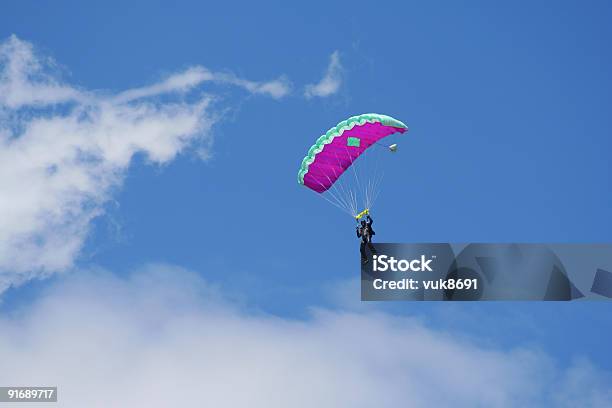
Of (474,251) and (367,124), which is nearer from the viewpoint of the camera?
(367,124)

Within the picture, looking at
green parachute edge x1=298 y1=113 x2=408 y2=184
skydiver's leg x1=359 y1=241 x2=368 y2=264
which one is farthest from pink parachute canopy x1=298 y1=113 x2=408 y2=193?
skydiver's leg x1=359 y1=241 x2=368 y2=264

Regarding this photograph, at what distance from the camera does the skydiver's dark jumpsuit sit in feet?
124

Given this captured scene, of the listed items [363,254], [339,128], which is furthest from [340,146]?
[363,254]

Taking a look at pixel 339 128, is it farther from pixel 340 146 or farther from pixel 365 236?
pixel 365 236

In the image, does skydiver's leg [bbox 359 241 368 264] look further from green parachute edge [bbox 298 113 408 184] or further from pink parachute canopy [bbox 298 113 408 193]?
green parachute edge [bbox 298 113 408 184]

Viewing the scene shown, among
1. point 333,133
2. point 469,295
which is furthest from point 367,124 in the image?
point 469,295

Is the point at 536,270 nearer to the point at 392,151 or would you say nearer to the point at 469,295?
the point at 469,295

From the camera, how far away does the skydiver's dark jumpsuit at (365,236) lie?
37.8m

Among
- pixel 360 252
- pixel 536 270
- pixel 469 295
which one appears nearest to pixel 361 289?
pixel 360 252

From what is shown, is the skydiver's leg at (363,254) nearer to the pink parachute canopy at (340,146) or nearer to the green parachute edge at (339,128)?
the pink parachute canopy at (340,146)

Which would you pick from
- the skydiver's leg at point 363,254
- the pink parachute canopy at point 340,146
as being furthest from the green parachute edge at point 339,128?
the skydiver's leg at point 363,254

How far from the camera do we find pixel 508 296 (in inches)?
1531

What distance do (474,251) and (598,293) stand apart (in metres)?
4.93

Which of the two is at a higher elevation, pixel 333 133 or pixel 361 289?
pixel 333 133
